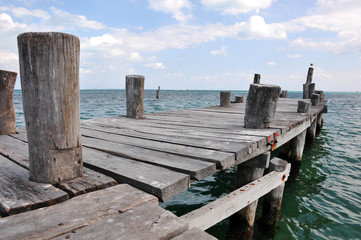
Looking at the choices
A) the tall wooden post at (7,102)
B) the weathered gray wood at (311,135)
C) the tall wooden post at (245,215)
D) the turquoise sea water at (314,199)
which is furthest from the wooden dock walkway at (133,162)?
the weathered gray wood at (311,135)

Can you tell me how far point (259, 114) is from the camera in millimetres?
3809

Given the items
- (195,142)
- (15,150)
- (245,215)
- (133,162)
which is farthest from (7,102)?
(245,215)

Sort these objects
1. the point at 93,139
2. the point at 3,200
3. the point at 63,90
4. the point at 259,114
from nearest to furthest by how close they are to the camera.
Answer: the point at 3,200 → the point at 63,90 → the point at 93,139 → the point at 259,114

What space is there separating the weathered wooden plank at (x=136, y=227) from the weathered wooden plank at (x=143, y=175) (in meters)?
0.28

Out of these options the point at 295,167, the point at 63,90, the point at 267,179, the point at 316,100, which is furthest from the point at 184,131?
the point at 316,100

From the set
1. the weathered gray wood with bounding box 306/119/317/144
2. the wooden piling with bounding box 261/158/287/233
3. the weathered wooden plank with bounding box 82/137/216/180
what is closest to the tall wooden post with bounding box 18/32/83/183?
the weathered wooden plank with bounding box 82/137/216/180

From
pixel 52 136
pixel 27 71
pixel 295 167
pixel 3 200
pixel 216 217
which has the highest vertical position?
pixel 27 71

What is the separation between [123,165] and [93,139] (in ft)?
4.44

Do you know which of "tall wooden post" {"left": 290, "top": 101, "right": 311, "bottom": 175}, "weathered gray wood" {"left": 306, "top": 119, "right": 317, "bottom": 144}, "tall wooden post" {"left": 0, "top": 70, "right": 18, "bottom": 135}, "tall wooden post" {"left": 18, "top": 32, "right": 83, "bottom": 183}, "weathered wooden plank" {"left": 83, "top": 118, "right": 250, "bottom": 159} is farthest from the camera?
"weathered gray wood" {"left": 306, "top": 119, "right": 317, "bottom": 144}

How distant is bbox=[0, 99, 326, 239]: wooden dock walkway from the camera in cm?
149

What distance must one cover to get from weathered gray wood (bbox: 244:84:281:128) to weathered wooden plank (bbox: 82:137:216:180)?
1.77 metres

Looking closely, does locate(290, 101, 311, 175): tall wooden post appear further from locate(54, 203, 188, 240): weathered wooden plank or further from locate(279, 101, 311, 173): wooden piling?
locate(54, 203, 188, 240): weathered wooden plank

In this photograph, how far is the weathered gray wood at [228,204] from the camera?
6.89 feet

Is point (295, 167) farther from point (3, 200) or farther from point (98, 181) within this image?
point (3, 200)
